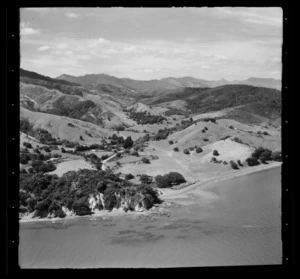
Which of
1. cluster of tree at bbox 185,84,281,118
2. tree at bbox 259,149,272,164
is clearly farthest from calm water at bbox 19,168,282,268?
cluster of tree at bbox 185,84,281,118

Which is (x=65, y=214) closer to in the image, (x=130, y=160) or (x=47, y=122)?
(x=130, y=160)

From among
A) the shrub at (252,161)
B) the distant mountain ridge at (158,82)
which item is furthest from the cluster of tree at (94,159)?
the shrub at (252,161)

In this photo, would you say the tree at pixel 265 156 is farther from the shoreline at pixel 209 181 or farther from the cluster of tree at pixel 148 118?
the cluster of tree at pixel 148 118

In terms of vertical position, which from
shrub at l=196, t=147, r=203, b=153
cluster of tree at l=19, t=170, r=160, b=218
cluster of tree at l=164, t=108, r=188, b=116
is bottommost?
cluster of tree at l=19, t=170, r=160, b=218

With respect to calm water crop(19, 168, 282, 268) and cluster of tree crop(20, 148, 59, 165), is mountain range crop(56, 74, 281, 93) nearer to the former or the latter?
cluster of tree crop(20, 148, 59, 165)

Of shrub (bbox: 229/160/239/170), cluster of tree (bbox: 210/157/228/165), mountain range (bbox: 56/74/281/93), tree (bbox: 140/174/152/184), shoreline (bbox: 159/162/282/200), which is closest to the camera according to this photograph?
shoreline (bbox: 159/162/282/200)
